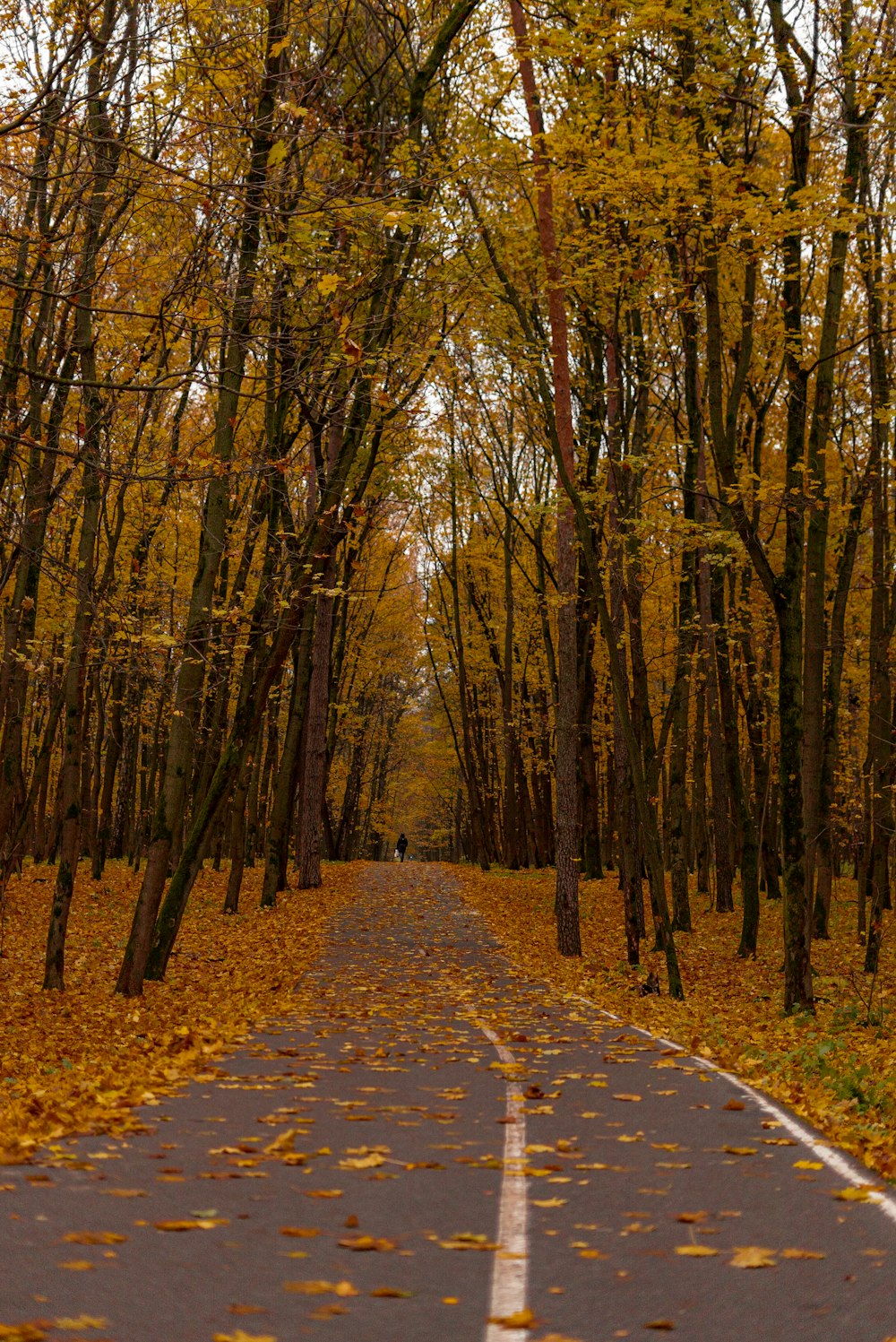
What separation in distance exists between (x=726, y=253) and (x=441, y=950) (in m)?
11.8

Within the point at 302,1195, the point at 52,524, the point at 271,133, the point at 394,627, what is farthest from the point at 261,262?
the point at 394,627

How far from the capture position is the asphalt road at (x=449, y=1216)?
4156 millimetres

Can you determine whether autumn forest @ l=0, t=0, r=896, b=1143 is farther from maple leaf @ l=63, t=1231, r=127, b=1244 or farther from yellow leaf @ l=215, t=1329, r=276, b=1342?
yellow leaf @ l=215, t=1329, r=276, b=1342

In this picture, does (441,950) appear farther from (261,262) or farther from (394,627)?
(394,627)

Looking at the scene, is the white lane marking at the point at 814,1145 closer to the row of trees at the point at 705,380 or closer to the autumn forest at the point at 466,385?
the autumn forest at the point at 466,385

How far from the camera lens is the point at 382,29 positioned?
55.3 ft

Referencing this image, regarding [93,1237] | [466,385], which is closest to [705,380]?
[466,385]

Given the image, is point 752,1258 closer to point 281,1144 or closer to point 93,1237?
point 93,1237

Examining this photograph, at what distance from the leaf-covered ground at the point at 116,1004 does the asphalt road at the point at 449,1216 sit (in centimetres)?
58

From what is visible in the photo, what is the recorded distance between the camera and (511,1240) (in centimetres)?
508

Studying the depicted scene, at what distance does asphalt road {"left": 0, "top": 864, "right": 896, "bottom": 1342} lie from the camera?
416 centimetres

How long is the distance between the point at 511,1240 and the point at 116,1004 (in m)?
9.45

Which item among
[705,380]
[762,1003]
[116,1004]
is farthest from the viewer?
[705,380]

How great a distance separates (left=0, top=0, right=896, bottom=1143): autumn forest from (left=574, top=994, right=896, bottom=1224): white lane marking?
3805mm
